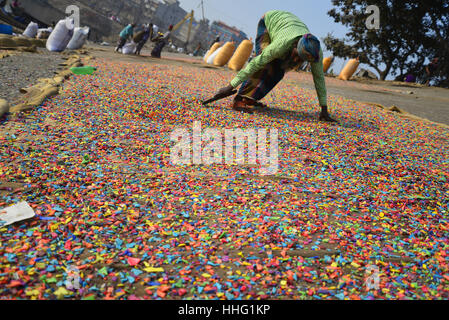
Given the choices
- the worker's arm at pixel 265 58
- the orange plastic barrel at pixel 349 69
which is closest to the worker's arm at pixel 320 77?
the worker's arm at pixel 265 58

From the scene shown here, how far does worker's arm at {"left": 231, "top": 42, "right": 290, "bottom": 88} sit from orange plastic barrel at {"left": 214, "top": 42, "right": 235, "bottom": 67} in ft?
29.0

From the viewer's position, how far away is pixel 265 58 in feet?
13.0

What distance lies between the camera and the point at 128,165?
104 inches

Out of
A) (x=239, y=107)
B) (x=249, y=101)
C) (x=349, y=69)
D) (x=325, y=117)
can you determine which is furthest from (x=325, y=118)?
(x=349, y=69)

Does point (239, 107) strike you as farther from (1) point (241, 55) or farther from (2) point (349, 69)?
(2) point (349, 69)

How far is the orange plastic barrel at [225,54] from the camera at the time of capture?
12492mm

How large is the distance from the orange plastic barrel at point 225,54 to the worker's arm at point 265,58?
885 centimetres

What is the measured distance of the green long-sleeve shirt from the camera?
377 cm

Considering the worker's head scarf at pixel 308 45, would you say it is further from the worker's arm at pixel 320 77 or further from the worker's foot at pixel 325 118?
the worker's foot at pixel 325 118

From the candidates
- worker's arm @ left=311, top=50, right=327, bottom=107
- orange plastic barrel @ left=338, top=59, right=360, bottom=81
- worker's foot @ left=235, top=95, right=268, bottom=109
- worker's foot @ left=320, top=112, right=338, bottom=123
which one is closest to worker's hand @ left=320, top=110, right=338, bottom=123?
worker's foot @ left=320, top=112, right=338, bottom=123

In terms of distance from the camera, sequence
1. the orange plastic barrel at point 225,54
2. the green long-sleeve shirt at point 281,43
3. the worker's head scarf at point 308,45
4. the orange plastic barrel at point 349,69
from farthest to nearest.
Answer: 1. the orange plastic barrel at point 349,69
2. the orange plastic barrel at point 225,54
3. the green long-sleeve shirt at point 281,43
4. the worker's head scarf at point 308,45

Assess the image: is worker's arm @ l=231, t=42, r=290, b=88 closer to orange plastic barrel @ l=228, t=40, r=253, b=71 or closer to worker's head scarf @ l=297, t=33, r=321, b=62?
worker's head scarf @ l=297, t=33, r=321, b=62
